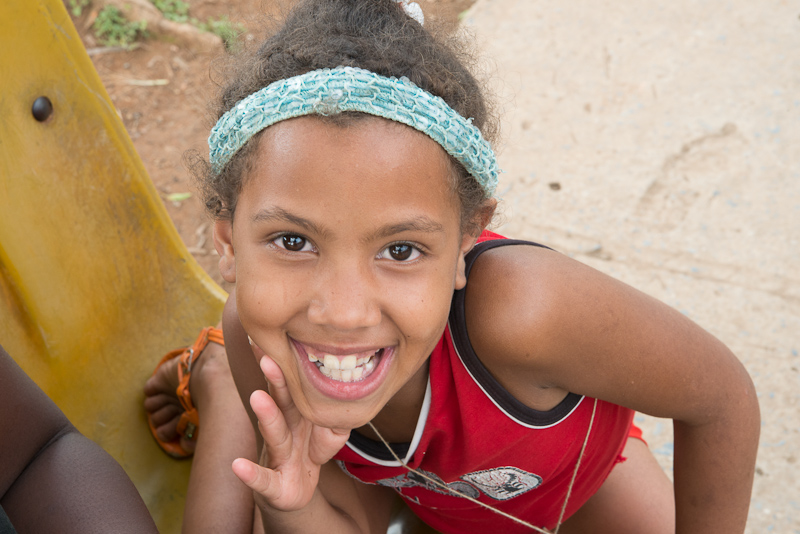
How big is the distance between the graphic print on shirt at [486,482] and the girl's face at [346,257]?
1.31 feet

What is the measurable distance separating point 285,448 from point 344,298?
17.3 inches

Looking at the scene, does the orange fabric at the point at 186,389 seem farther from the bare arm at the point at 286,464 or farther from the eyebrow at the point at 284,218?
the eyebrow at the point at 284,218

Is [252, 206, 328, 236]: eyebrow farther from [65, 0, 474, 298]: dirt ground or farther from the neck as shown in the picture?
[65, 0, 474, 298]: dirt ground

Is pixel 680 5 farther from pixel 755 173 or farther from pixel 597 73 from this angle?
pixel 755 173

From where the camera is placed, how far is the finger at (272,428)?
135 centimetres

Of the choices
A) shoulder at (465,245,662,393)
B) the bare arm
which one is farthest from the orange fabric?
shoulder at (465,245,662,393)

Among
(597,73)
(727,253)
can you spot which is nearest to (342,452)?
(727,253)

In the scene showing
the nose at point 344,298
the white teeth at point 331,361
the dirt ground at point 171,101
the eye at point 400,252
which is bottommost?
the dirt ground at point 171,101

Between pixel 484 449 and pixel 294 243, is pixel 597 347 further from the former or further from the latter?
pixel 294 243

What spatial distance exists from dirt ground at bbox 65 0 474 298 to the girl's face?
6.74 feet

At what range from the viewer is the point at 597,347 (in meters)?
1.34

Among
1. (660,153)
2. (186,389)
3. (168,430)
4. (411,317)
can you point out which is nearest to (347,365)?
(411,317)

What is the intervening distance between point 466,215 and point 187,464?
50.5 inches

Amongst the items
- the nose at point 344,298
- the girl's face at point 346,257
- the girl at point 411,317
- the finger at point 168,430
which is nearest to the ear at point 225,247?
the girl at point 411,317
